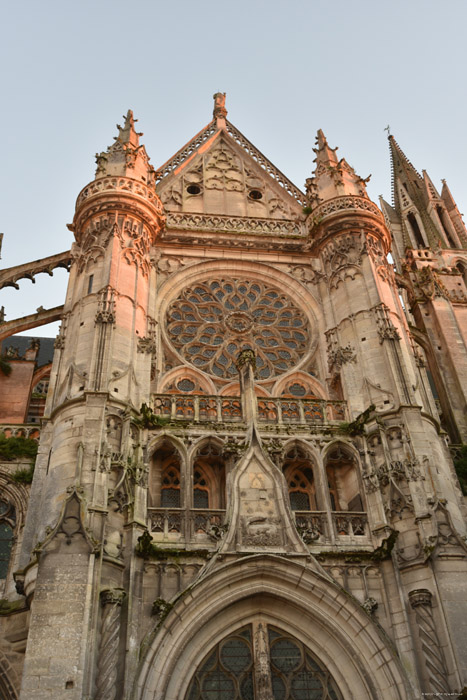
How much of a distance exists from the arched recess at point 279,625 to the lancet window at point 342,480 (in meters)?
2.80

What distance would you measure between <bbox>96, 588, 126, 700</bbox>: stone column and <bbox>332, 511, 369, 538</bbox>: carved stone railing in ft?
15.7

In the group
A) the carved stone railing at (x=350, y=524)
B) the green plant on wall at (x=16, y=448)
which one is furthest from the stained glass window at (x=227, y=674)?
the green plant on wall at (x=16, y=448)

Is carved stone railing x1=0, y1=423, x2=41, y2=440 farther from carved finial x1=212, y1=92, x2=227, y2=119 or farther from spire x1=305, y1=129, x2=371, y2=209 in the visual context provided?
carved finial x1=212, y1=92, x2=227, y2=119

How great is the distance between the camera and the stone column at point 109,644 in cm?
1176

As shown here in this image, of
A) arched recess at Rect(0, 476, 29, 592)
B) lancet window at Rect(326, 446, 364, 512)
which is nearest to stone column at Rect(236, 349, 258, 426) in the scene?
lancet window at Rect(326, 446, 364, 512)

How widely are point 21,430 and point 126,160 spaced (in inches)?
358

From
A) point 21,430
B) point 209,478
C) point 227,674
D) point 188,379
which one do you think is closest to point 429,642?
point 227,674

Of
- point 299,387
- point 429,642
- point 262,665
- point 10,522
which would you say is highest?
point 299,387

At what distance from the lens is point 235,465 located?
50.9 ft

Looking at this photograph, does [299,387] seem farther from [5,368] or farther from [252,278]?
[5,368]

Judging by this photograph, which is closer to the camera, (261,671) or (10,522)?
(261,671)

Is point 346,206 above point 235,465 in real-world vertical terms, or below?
above

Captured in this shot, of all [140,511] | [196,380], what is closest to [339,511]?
[140,511]

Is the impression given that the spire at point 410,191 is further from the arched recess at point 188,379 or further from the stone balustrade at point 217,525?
the stone balustrade at point 217,525
